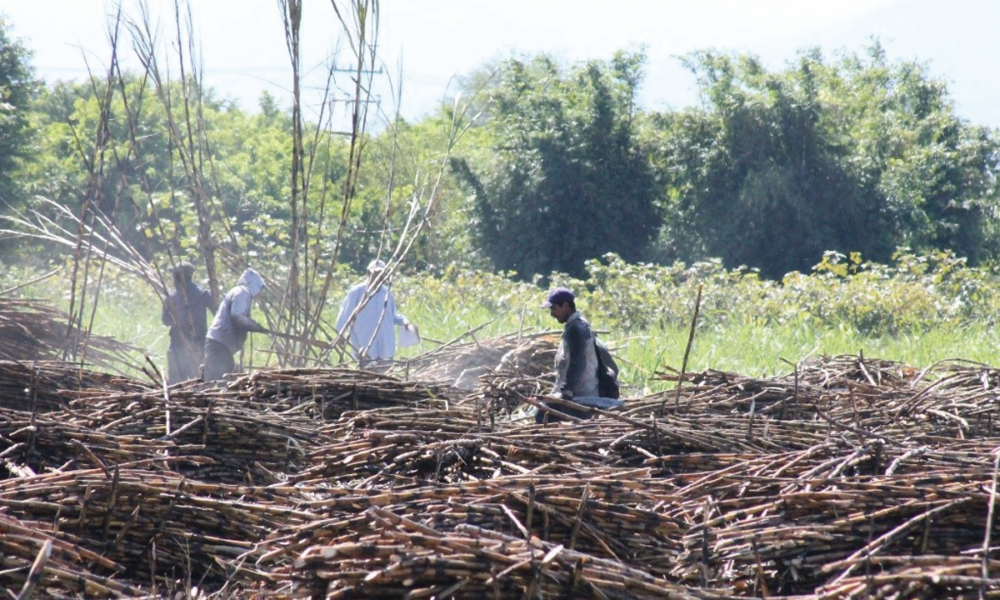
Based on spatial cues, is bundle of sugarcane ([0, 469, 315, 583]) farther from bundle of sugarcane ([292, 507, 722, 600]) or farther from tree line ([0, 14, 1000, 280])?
tree line ([0, 14, 1000, 280])

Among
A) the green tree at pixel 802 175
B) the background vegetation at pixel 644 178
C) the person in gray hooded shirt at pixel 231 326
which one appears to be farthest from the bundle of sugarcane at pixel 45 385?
the green tree at pixel 802 175

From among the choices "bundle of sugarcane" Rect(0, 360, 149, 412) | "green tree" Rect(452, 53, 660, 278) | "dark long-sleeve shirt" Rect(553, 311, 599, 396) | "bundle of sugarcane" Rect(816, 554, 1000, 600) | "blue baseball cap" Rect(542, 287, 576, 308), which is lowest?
"bundle of sugarcane" Rect(0, 360, 149, 412)

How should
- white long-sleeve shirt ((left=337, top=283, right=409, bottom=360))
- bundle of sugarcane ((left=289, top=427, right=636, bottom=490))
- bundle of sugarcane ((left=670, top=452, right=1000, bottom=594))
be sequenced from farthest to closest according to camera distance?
white long-sleeve shirt ((left=337, top=283, right=409, bottom=360)) < bundle of sugarcane ((left=289, top=427, right=636, bottom=490)) < bundle of sugarcane ((left=670, top=452, right=1000, bottom=594))

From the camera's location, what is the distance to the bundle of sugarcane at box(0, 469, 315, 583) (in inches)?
133

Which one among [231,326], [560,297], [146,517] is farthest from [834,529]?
[231,326]

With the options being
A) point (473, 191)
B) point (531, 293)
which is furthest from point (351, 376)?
point (473, 191)

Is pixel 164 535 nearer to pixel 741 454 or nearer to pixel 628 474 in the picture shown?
pixel 628 474

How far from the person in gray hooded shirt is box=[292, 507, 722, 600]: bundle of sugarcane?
558 cm

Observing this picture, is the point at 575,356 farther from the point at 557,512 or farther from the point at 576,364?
the point at 557,512

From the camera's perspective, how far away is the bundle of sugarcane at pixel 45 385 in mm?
5387

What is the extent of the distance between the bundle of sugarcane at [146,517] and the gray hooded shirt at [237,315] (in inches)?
180

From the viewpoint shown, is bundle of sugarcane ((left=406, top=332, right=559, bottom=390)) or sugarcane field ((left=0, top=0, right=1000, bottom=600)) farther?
bundle of sugarcane ((left=406, top=332, right=559, bottom=390))

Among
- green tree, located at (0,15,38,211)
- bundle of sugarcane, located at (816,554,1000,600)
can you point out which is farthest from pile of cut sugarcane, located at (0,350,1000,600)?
green tree, located at (0,15,38,211)

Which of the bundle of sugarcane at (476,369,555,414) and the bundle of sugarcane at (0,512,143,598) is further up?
the bundle of sugarcane at (476,369,555,414)
